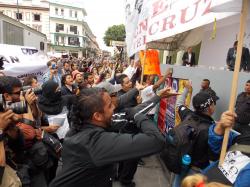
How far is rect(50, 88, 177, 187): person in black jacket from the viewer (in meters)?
1.66

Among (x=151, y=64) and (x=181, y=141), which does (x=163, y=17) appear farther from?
(x=181, y=141)

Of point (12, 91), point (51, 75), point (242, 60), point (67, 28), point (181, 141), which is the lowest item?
point (181, 141)

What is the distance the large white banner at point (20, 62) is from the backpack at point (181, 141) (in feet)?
10.4

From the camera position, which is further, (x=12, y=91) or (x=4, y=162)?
(x=12, y=91)

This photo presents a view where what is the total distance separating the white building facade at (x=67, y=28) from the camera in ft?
230

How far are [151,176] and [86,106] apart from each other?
10.8ft

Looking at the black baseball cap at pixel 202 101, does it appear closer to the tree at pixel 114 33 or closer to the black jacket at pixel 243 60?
the black jacket at pixel 243 60

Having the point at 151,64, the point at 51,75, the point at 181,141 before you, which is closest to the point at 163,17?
the point at 151,64

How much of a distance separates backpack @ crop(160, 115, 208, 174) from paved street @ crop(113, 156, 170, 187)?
1.84m

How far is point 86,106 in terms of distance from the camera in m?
1.84

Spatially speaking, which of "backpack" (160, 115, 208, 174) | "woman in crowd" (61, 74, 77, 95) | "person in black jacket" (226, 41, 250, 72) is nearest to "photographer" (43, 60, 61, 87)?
"woman in crowd" (61, 74, 77, 95)

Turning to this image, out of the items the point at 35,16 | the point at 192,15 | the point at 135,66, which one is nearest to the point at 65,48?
the point at 35,16

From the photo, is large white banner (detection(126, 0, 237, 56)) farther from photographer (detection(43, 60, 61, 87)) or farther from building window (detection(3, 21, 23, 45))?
building window (detection(3, 21, 23, 45))

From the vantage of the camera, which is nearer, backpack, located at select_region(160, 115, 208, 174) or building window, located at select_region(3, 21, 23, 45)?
backpack, located at select_region(160, 115, 208, 174)
